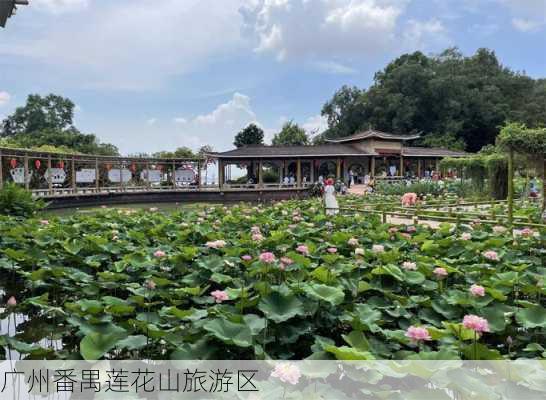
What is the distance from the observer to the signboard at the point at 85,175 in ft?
77.3

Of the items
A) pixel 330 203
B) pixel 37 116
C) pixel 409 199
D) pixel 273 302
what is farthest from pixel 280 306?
pixel 37 116

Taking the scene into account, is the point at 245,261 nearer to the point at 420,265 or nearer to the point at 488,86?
the point at 420,265

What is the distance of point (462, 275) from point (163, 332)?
2.32m

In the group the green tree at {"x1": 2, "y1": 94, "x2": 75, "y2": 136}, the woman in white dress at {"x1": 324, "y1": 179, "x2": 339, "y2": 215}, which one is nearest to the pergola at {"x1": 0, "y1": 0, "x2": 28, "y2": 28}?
the woman in white dress at {"x1": 324, "y1": 179, "x2": 339, "y2": 215}

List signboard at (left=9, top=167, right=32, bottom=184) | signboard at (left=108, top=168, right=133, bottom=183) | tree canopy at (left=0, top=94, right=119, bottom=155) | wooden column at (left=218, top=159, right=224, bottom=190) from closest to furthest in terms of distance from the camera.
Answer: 1. signboard at (left=9, top=167, right=32, bottom=184)
2. signboard at (left=108, top=168, right=133, bottom=183)
3. wooden column at (left=218, top=159, right=224, bottom=190)
4. tree canopy at (left=0, top=94, right=119, bottom=155)

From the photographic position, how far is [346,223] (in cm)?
653

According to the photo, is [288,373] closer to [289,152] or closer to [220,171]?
[220,171]

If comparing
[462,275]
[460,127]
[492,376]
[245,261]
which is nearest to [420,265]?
[462,275]

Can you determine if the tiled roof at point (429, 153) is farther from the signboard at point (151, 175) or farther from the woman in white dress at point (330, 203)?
the woman in white dress at point (330, 203)

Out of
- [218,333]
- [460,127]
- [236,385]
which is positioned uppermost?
[460,127]

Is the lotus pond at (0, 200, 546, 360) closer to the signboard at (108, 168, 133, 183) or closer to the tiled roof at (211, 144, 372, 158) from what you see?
the signboard at (108, 168, 133, 183)

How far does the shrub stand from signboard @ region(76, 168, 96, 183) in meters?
15.1

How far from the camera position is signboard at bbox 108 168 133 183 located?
85.3 feet

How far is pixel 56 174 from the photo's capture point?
21312 millimetres
